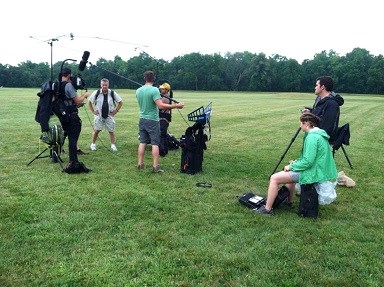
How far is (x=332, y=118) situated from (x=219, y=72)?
106m

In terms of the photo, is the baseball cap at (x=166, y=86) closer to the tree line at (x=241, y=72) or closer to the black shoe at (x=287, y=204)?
the black shoe at (x=287, y=204)

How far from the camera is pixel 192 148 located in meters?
8.30

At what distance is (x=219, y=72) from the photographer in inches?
4370

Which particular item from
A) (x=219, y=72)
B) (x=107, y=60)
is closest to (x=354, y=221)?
(x=219, y=72)

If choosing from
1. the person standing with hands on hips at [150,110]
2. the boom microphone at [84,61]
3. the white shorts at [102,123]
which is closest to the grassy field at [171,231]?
the person standing with hands on hips at [150,110]

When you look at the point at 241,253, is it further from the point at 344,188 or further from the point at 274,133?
the point at 274,133

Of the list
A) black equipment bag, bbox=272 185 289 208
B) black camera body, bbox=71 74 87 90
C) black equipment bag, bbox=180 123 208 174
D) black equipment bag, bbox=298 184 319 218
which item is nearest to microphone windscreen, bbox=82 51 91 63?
black camera body, bbox=71 74 87 90

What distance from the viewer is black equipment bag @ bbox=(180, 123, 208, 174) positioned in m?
8.31

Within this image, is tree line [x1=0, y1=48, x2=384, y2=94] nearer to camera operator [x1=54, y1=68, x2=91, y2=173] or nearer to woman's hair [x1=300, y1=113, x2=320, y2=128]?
camera operator [x1=54, y1=68, x2=91, y2=173]

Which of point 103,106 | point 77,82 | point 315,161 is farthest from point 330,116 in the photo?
point 103,106

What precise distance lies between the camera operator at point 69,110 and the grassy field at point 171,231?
13.4 inches

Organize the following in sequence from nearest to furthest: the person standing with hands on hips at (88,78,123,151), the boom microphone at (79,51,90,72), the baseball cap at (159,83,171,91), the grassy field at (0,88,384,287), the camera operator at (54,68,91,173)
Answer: the grassy field at (0,88,384,287), the camera operator at (54,68,91,173), the boom microphone at (79,51,90,72), the baseball cap at (159,83,171,91), the person standing with hands on hips at (88,78,123,151)

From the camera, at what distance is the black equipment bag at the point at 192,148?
831 cm

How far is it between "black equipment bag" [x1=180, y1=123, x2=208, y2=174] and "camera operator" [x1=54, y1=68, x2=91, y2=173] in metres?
2.17
